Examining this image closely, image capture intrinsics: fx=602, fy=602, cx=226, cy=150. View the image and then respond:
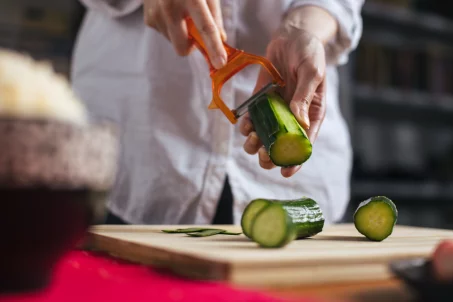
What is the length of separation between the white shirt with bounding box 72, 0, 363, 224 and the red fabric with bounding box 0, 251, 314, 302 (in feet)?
2.57

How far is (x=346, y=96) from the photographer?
10.6 ft

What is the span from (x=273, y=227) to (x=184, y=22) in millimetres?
617

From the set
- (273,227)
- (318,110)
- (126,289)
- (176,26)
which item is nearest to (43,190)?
(126,289)

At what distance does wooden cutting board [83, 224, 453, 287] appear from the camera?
746 mm

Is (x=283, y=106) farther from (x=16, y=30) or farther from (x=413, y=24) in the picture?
(x=413, y=24)

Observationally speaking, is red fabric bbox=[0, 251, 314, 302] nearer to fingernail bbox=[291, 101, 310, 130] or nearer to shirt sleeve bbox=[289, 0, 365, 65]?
fingernail bbox=[291, 101, 310, 130]

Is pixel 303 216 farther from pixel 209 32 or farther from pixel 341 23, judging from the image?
pixel 341 23

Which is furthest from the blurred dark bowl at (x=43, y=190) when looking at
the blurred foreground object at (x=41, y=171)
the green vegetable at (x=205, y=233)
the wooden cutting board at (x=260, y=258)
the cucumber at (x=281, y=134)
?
the cucumber at (x=281, y=134)

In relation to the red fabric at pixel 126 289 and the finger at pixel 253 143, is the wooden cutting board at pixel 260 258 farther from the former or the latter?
the finger at pixel 253 143

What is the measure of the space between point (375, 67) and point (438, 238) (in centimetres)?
234

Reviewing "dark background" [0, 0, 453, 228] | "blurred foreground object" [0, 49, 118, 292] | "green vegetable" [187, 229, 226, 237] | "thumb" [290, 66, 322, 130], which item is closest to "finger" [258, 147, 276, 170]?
"thumb" [290, 66, 322, 130]

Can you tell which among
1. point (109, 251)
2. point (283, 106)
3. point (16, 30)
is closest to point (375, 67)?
point (16, 30)

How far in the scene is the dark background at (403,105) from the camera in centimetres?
334

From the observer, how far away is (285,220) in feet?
3.00
